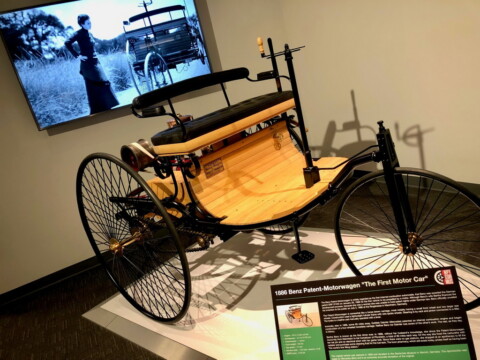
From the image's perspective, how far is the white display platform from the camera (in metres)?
2.11

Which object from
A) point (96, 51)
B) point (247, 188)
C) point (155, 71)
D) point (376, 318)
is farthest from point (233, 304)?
point (96, 51)

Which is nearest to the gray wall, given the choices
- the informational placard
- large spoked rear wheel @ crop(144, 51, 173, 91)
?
large spoked rear wheel @ crop(144, 51, 173, 91)

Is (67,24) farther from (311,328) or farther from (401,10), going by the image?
(311,328)

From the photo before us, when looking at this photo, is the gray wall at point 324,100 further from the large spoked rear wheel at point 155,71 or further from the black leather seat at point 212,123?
the black leather seat at point 212,123

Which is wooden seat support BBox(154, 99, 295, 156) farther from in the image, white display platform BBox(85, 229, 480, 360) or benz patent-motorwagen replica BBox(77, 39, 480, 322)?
white display platform BBox(85, 229, 480, 360)

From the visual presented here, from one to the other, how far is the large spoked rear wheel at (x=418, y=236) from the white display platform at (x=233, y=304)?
0.15m

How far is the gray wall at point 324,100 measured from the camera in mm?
2883

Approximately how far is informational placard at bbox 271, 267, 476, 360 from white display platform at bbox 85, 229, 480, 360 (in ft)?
2.13

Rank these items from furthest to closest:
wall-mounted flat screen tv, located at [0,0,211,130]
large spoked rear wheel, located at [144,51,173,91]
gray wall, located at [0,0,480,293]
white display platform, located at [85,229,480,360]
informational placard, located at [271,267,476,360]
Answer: large spoked rear wheel, located at [144,51,173,91]
wall-mounted flat screen tv, located at [0,0,211,130]
gray wall, located at [0,0,480,293]
white display platform, located at [85,229,480,360]
informational placard, located at [271,267,476,360]

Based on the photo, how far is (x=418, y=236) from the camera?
1.79 m

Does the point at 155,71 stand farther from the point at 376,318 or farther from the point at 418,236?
the point at 376,318

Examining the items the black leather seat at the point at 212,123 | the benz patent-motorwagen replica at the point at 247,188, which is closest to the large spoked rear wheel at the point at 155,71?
the benz patent-motorwagen replica at the point at 247,188

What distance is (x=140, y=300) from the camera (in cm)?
272

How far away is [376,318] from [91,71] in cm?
301
